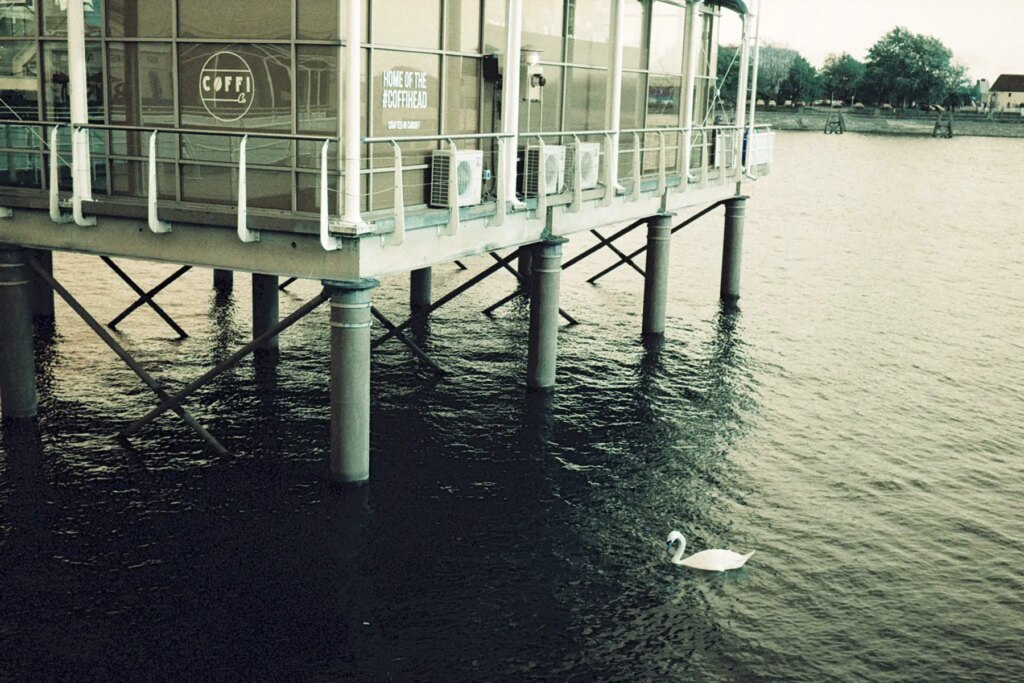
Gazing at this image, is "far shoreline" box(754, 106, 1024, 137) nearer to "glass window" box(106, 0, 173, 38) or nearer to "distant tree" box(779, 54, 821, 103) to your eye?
"distant tree" box(779, 54, 821, 103)

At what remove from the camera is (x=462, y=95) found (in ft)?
59.0

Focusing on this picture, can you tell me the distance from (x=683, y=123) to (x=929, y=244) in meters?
23.7

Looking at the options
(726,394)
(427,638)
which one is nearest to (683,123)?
(726,394)

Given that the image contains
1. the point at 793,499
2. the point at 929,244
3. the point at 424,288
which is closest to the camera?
the point at 793,499

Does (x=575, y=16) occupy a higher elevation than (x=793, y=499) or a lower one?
higher

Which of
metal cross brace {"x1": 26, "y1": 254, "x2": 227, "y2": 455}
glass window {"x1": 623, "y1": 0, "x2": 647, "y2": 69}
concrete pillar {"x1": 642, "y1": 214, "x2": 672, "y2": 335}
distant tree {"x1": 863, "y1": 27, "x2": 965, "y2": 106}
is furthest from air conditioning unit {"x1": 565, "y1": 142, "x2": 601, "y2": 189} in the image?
distant tree {"x1": 863, "y1": 27, "x2": 965, "y2": 106}

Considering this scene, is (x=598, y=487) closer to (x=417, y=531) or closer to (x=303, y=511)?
(x=417, y=531)

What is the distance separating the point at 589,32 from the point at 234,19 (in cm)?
853

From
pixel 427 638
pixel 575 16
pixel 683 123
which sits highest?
pixel 575 16

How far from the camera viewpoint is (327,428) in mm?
18547

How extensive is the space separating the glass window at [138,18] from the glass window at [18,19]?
1.43m

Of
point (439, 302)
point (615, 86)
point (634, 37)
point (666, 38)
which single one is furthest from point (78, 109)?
point (666, 38)

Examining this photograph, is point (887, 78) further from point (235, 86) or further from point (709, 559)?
point (709, 559)

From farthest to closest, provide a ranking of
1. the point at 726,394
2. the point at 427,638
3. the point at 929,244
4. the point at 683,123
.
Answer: the point at 929,244 → the point at 683,123 → the point at 726,394 → the point at 427,638
